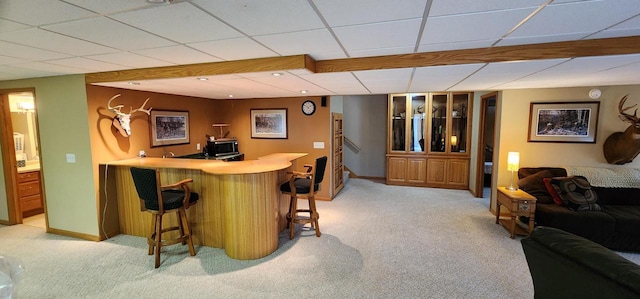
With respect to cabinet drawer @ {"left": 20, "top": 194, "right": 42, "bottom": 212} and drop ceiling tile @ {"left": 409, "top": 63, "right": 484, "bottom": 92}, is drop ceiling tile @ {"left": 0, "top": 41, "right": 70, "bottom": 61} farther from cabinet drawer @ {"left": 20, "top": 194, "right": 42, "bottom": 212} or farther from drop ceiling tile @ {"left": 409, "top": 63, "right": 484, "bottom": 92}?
drop ceiling tile @ {"left": 409, "top": 63, "right": 484, "bottom": 92}

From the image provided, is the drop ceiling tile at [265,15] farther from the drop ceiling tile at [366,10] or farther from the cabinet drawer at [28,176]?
the cabinet drawer at [28,176]

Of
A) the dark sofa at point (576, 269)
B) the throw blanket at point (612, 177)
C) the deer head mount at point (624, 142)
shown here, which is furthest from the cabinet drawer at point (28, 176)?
the deer head mount at point (624, 142)

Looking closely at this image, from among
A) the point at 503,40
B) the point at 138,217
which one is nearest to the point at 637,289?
the point at 503,40

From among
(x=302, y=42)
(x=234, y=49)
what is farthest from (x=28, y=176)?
(x=302, y=42)

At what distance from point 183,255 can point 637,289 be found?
144 inches

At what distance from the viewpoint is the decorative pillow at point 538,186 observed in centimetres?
363

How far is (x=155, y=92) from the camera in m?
4.20

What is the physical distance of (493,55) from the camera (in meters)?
2.24

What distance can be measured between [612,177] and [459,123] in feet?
8.83

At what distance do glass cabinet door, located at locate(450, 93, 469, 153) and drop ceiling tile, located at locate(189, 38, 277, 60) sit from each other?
4.95m

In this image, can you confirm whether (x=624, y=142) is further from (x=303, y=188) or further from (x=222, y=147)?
(x=222, y=147)

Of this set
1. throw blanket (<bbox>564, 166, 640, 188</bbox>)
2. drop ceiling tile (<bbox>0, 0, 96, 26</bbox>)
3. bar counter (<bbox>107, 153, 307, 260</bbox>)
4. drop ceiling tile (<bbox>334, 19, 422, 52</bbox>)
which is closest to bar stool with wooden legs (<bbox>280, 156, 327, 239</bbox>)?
bar counter (<bbox>107, 153, 307, 260</bbox>)

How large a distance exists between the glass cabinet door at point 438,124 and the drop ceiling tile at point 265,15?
506 centimetres

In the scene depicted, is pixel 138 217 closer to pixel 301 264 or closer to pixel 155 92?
pixel 155 92
